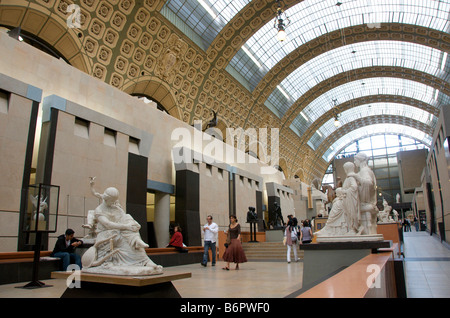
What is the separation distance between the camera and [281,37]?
13.1m

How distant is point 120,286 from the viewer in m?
3.71

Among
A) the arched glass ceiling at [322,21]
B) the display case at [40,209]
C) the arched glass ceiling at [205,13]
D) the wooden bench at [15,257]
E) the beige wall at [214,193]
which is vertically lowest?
the wooden bench at [15,257]

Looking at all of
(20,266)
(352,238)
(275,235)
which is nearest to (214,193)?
(275,235)

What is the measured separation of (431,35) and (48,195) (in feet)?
88.4

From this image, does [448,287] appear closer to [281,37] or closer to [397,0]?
[281,37]

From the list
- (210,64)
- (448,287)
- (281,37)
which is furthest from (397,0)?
(448,287)

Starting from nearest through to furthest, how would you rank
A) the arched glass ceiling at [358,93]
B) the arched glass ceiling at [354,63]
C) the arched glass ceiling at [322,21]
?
the arched glass ceiling at [322,21] → the arched glass ceiling at [354,63] → the arched glass ceiling at [358,93]

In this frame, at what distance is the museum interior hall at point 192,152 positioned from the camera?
5.69 metres

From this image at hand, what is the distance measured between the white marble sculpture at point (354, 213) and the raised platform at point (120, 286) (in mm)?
3659

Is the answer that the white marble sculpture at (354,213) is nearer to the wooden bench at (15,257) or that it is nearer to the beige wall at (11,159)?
the wooden bench at (15,257)

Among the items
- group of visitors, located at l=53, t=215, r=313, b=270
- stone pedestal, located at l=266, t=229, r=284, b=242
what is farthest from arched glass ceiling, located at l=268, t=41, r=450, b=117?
group of visitors, located at l=53, t=215, r=313, b=270

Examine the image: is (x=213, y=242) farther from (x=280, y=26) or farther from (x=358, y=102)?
(x=358, y=102)

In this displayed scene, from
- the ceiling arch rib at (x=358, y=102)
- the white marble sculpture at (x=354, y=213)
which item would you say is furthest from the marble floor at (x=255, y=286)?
→ the ceiling arch rib at (x=358, y=102)

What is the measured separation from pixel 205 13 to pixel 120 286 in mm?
19631
